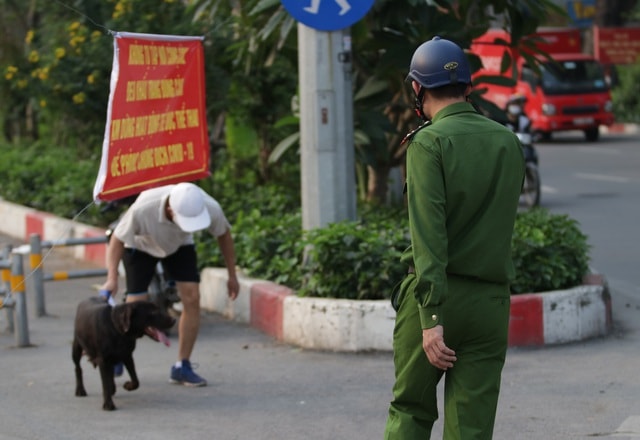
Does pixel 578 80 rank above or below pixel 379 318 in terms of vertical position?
above

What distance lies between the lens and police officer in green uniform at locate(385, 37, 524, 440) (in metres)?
4.04

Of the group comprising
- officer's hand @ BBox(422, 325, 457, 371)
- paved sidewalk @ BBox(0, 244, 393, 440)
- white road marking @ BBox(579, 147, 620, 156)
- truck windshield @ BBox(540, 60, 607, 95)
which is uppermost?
truck windshield @ BBox(540, 60, 607, 95)

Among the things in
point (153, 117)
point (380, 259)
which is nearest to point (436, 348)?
point (153, 117)

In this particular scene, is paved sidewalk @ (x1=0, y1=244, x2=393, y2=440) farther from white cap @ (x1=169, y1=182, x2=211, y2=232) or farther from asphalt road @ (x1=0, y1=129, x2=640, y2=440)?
white cap @ (x1=169, y1=182, x2=211, y2=232)

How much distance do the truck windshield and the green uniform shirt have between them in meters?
24.7

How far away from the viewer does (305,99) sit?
862cm

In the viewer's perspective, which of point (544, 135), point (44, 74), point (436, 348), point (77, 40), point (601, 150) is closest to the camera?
point (436, 348)

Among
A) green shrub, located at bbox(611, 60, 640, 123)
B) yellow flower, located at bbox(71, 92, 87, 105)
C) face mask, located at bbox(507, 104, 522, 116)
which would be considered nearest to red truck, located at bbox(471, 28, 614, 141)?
green shrub, located at bbox(611, 60, 640, 123)

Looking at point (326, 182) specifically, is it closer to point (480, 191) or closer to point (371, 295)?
point (371, 295)

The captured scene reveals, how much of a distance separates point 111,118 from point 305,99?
7.21 feet

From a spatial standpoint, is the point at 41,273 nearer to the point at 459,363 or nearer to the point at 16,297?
the point at 16,297

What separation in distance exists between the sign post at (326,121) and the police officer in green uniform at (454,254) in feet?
14.1

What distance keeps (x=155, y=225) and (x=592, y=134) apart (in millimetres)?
23843

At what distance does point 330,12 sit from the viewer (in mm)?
7926
